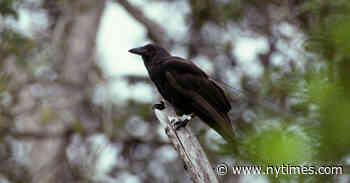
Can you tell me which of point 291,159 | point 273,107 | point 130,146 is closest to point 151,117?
point 130,146

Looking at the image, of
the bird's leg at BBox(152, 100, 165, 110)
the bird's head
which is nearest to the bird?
the bird's leg at BBox(152, 100, 165, 110)

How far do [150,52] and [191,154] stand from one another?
168cm

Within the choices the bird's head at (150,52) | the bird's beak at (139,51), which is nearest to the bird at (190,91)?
the bird's head at (150,52)

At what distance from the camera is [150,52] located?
4336 mm

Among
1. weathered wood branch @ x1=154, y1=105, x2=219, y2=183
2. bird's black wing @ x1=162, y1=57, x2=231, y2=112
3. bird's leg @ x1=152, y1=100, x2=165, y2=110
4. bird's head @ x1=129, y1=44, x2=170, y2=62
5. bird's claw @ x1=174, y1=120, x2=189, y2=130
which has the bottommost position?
weathered wood branch @ x1=154, y1=105, x2=219, y2=183

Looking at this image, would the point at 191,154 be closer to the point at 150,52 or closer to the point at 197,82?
the point at 197,82

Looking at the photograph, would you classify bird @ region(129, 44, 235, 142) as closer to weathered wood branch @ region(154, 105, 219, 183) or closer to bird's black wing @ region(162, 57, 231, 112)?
bird's black wing @ region(162, 57, 231, 112)

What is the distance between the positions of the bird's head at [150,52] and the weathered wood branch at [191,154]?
3.09 ft

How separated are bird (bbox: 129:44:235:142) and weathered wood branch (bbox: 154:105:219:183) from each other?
0.34m

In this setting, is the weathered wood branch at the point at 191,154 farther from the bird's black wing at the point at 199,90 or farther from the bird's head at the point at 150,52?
the bird's head at the point at 150,52

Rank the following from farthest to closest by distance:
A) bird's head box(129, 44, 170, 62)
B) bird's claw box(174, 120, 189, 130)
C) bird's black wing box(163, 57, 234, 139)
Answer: bird's head box(129, 44, 170, 62) < bird's black wing box(163, 57, 234, 139) < bird's claw box(174, 120, 189, 130)

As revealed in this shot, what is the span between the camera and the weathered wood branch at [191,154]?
2643mm

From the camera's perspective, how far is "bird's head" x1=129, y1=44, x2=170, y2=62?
4289 mm

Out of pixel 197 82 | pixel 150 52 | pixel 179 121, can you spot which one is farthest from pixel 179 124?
pixel 150 52
